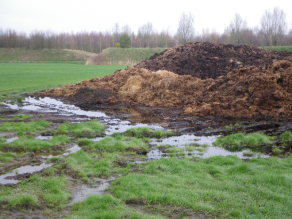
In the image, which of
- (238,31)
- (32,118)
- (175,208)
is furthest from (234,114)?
(238,31)

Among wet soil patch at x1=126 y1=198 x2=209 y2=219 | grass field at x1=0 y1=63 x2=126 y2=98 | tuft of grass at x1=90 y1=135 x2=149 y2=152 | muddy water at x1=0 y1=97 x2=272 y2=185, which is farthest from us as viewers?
grass field at x1=0 y1=63 x2=126 y2=98

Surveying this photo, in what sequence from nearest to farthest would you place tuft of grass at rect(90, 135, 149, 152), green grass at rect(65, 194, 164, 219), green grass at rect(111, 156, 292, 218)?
green grass at rect(65, 194, 164, 219) < green grass at rect(111, 156, 292, 218) < tuft of grass at rect(90, 135, 149, 152)

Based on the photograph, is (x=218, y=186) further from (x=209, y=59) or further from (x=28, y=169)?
(x=209, y=59)

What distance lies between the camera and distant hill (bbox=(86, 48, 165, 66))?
6556 centimetres

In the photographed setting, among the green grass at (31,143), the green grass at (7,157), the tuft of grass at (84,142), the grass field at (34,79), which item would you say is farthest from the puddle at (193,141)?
the grass field at (34,79)

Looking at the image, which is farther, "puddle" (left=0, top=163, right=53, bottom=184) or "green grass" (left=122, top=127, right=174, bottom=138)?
"green grass" (left=122, top=127, right=174, bottom=138)

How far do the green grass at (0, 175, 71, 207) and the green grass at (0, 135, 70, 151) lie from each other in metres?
2.30

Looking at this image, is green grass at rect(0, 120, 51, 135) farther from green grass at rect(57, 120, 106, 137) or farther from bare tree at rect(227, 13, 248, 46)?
bare tree at rect(227, 13, 248, 46)

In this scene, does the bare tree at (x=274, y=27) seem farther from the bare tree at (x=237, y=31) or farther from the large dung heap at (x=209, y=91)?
the large dung heap at (x=209, y=91)

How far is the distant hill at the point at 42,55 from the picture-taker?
8612 cm

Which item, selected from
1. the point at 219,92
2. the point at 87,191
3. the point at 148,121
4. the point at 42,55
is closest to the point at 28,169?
the point at 87,191

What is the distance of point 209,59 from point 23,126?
15615 mm

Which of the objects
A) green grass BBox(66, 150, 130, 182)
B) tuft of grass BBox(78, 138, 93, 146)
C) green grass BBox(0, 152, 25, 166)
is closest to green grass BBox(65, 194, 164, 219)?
green grass BBox(66, 150, 130, 182)

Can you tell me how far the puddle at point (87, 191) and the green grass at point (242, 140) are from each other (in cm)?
Result: 436
